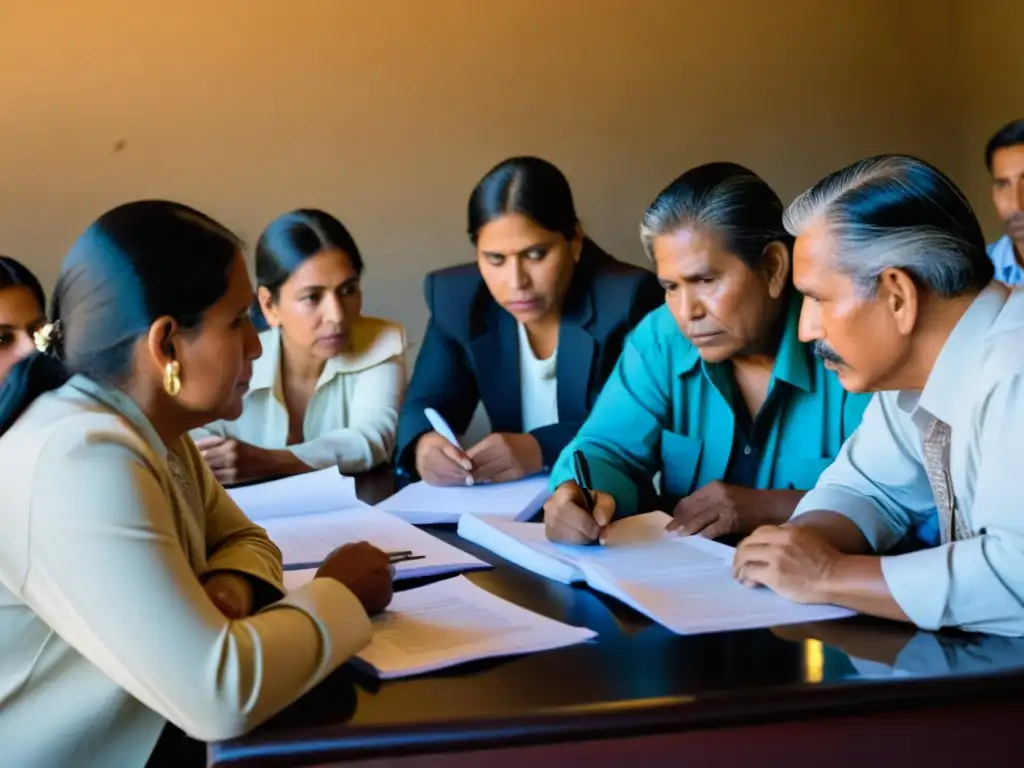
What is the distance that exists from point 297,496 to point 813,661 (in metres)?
1.16

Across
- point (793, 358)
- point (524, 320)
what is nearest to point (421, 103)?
point (524, 320)

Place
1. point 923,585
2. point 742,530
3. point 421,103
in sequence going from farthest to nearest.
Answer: point 421,103 < point 742,530 < point 923,585

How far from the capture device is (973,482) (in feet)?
4.14

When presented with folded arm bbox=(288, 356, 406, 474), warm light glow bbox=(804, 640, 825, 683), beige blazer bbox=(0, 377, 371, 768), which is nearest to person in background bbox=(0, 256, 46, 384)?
folded arm bbox=(288, 356, 406, 474)

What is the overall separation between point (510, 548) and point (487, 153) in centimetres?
259

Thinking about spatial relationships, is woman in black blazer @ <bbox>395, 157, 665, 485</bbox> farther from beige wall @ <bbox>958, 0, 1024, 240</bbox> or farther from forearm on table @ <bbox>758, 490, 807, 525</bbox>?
beige wall @ <bbox>958, 0, 1024, 240</bbox>

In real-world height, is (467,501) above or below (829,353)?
below

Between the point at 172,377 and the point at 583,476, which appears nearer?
the point at 172,377

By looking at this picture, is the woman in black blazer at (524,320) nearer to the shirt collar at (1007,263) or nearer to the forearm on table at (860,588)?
the forearm on table at (860,588)

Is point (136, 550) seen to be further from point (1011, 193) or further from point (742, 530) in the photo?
A: point (1011, 193)

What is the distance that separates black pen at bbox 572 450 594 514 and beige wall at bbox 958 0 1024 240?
293cm

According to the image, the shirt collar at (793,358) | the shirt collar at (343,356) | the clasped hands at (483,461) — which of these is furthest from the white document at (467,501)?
the shirt collar at (343,356)

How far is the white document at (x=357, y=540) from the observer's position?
145cm

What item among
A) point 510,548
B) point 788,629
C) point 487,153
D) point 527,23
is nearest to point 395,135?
point 487,153
